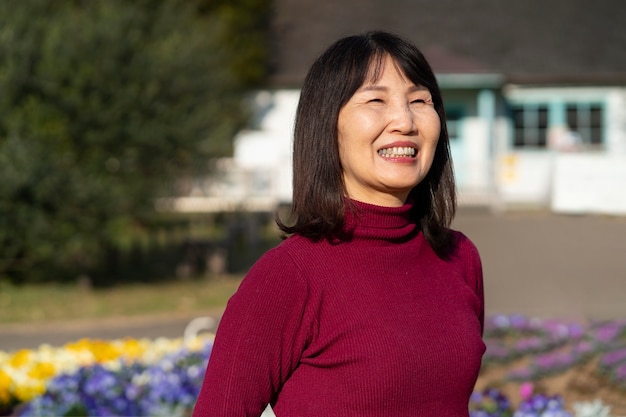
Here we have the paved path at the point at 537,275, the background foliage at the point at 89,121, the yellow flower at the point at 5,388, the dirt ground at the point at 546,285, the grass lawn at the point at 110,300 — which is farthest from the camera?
the background foliage at the point at 89,121

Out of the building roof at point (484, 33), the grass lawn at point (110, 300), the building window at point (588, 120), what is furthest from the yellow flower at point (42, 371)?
the building window at point (588, 120)

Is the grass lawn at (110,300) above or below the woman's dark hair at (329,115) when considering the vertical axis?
below

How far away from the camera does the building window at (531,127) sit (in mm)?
23844

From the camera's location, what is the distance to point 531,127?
2386cm

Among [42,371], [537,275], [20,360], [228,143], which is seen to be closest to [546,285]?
[537,275]

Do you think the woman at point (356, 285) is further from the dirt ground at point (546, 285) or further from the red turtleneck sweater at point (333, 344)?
the dirt ground at point (546, 285)

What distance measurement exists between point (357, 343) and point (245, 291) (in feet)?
0.87

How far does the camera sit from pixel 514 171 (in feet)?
75.6

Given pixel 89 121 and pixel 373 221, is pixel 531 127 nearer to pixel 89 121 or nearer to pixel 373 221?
pixel 89 121

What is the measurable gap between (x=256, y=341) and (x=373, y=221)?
0.42 meters

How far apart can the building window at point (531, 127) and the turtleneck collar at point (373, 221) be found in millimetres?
22187

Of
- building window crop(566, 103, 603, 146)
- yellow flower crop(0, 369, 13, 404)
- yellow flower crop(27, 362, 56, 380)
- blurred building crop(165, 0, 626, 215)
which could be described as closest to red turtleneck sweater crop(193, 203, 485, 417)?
yellow flower crop(0, 369, 13, 404)

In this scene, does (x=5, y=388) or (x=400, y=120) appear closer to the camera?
(x=400, y=120)

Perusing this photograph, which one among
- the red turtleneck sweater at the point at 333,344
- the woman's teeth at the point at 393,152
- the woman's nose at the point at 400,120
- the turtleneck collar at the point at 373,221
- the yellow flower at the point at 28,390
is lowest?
the yellow flower at the point at 28,390
